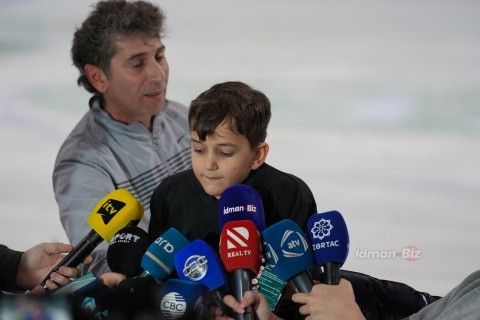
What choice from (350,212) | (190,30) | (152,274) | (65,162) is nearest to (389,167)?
(350,212)

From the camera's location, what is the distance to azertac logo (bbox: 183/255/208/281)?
1.85 metres

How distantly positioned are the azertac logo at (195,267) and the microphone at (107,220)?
0.31 m

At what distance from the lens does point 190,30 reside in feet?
12.0

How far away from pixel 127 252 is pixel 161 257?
0.11 meters

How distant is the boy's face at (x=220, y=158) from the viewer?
2172mm

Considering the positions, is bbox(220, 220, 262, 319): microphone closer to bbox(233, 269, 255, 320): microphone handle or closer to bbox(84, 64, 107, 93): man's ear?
bbox(233, 269, 255, 320): microphone handle

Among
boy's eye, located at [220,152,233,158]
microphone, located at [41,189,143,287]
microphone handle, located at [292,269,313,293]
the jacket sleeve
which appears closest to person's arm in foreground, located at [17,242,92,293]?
microphone, located at [41,189,143,287]

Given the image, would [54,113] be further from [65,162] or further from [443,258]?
[443,258]

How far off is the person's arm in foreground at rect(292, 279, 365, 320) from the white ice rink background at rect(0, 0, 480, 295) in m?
1.65

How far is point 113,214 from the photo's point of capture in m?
2.11

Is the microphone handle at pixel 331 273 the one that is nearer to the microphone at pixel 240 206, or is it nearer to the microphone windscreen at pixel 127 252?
the microphone at pixel 240 206

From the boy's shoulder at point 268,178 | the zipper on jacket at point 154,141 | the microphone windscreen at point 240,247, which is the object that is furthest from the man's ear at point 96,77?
the microphone windscreen at point 240,247

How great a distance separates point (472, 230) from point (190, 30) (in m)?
1.46

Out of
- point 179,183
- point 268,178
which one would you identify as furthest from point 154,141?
point 268,178
